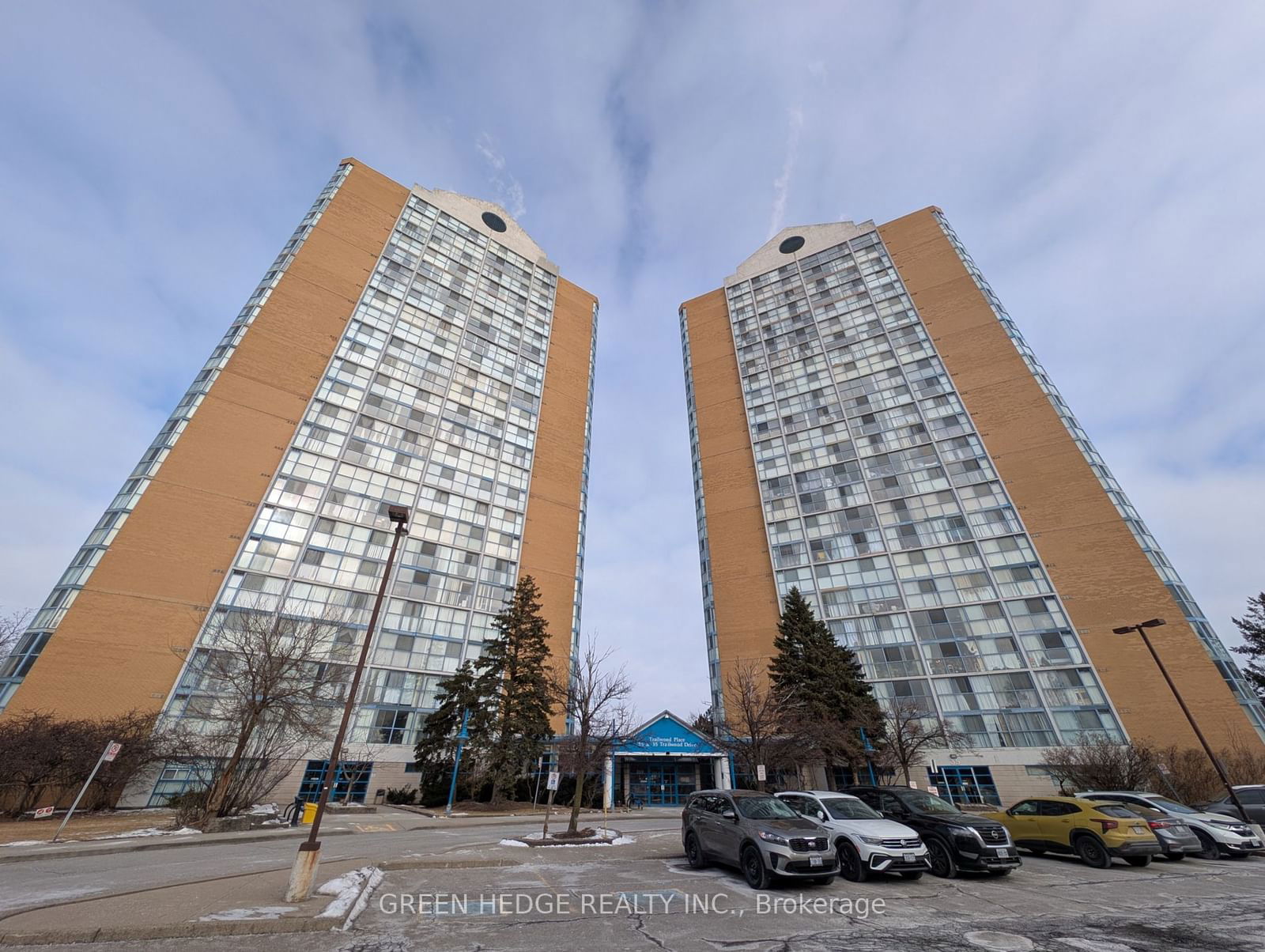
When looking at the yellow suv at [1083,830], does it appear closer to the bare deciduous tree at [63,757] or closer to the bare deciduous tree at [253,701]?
the bare deciduous tree at [253,701]

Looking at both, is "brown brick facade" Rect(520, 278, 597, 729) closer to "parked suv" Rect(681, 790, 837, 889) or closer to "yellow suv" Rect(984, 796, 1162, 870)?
"parked suv" Rect(681, 790, 837, 889)

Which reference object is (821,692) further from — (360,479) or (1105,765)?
(360,479)

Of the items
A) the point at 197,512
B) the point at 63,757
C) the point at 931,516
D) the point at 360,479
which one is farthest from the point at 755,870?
the point at 931,516

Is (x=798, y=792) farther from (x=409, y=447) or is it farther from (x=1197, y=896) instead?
(x=409, y=447)

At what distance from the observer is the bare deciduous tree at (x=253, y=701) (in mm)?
21906

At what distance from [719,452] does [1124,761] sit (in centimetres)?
4020

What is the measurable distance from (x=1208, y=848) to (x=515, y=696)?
3171 cm

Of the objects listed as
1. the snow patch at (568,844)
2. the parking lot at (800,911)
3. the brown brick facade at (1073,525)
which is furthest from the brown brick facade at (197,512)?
the brown brick facade at (1073,525)

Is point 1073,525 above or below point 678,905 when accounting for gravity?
above

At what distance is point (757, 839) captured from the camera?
977 cm

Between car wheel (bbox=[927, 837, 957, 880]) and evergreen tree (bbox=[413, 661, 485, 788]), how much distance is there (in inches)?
1119

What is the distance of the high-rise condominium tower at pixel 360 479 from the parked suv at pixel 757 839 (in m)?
33.3

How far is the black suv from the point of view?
35.0 feet

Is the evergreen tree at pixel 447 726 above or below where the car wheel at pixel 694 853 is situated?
above
